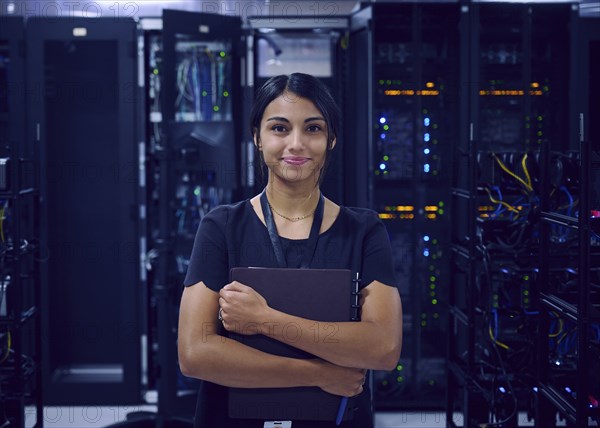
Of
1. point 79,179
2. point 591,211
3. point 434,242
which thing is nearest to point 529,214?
point 591,211

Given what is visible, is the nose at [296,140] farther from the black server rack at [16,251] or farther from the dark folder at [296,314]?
the black server rack at [16,251]

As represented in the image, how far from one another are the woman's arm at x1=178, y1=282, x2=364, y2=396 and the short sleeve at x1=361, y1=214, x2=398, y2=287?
204 mm

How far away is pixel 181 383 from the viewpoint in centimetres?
409

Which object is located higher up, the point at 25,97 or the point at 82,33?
the point at 82,33

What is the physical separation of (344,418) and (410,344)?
2.43 meters

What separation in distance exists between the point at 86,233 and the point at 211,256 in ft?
9.34

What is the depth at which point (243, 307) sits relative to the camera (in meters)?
1.49

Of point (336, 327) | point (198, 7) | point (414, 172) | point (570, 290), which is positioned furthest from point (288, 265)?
point (198, 7)

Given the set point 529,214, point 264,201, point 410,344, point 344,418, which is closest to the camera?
point 344,418

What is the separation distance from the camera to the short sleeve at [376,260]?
162 cm

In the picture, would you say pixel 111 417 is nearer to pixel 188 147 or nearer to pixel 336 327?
pixel 188 147

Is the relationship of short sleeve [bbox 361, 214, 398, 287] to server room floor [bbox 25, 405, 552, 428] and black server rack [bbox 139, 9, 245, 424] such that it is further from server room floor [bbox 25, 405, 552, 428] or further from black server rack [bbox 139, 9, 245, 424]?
server room floor [bbox 25, 405, 552, 428]

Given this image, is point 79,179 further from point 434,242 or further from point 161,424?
point 434,242

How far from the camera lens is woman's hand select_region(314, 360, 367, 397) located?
5.02 ft
